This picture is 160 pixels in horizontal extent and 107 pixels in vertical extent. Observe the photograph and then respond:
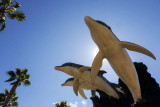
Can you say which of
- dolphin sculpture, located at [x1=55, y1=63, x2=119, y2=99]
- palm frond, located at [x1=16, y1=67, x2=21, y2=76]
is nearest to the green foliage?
palm frond, located at [x1=16, y1=67, x2=21, y2=76]

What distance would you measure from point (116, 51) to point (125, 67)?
1177 millimetres

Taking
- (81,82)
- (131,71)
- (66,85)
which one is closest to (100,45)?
(131,71)

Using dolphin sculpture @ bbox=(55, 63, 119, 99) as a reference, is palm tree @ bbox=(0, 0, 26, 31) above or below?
above

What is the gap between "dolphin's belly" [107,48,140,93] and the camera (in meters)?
9.46

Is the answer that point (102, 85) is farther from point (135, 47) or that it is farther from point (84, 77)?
point (135, 47)

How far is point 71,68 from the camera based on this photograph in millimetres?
13141

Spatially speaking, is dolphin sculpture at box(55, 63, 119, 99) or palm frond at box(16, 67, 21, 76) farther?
palm frond at box(16, 67, 21, 76)

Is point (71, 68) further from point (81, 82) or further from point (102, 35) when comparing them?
point (102, 35)

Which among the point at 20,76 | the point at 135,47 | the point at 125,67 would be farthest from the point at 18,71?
the point at 135,47

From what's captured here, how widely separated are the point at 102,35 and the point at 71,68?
532cm

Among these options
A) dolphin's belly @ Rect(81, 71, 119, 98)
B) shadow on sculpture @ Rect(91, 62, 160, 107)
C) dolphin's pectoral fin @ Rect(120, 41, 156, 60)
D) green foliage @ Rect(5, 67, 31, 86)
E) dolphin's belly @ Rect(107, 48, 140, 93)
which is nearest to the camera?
dolphin's pectoral fin @ Rect(120, 41, 156, 60)

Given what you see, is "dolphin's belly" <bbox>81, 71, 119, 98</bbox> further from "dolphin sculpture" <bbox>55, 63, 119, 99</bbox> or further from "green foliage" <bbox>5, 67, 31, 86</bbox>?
"green foliage" <bbox>5, 67, 31, 86</bbox>

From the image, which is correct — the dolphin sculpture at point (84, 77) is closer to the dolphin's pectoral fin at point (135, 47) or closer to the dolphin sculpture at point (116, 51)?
the dolphin sculpture at point (116, 51)

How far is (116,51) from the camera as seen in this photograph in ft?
30.6
